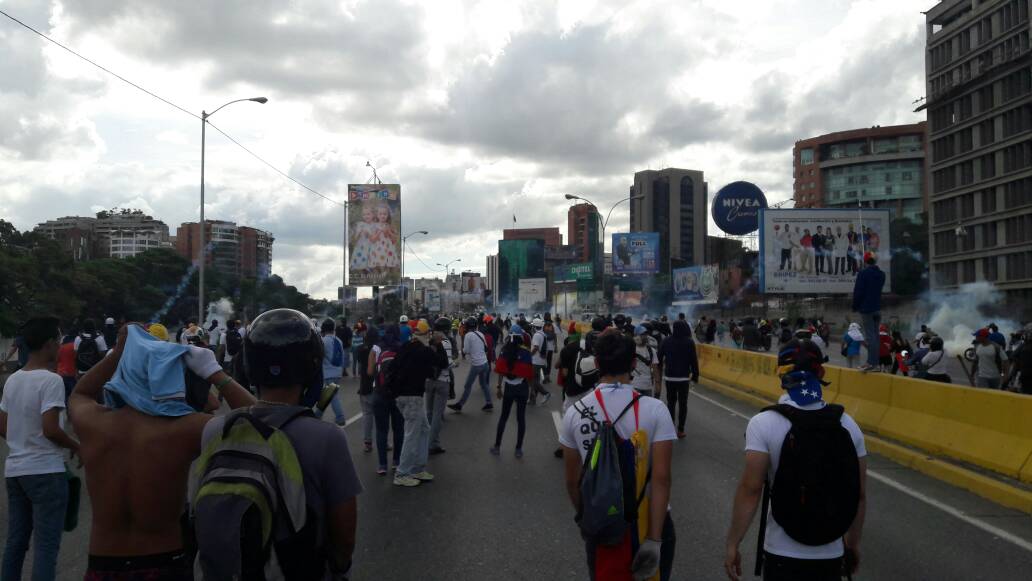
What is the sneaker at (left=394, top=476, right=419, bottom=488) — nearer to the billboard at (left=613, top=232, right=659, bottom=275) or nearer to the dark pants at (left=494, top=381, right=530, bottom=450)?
the dark pants at (left=494, top=381, right=530, bottom=450)

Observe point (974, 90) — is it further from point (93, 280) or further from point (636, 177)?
point (636, 177)

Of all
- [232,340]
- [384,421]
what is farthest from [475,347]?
[232,340]

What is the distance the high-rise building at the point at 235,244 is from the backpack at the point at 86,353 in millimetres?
67092

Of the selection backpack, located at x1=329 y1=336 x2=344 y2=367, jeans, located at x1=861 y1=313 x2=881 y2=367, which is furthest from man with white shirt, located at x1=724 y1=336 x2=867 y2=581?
jeans, located at x1=861 y1=313 x2=881 y2=367

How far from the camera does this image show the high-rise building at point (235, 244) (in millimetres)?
82562

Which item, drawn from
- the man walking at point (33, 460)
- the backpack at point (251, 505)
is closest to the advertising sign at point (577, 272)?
the man walking at point (33, 460)

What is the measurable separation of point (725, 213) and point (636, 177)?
162698mm

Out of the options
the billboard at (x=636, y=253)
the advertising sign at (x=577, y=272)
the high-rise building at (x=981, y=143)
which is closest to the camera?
the billboard at (x=636, y=253)

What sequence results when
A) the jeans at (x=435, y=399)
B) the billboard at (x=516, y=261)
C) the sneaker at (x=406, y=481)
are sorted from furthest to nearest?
the billboard at (x=516, y=261) < the jeans at (x=435, y=399) < the sneaker at (x=406, y=481)

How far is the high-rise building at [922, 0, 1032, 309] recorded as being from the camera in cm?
6291

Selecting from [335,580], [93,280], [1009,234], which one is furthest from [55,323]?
[1009,234]

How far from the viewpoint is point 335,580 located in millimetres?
2482

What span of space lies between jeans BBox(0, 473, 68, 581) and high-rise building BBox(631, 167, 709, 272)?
606ft

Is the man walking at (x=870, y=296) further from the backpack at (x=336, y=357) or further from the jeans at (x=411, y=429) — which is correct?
the backpack at (x=336, y=357)
